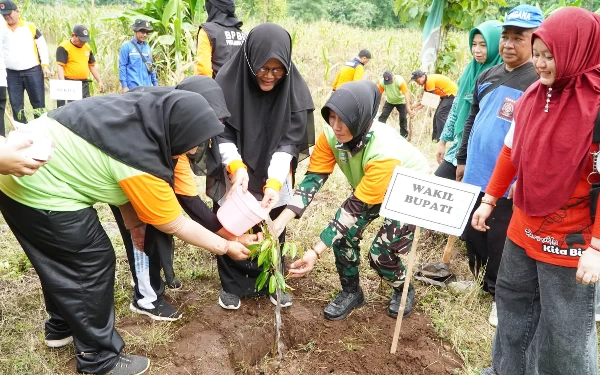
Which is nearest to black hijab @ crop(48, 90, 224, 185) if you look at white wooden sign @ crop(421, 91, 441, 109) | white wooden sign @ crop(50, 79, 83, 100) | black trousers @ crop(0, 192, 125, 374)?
black trousers @ crop(0, 192, 125, 374)

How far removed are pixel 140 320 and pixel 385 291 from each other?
1.57 m

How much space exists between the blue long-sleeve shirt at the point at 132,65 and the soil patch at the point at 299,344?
4.24 meters

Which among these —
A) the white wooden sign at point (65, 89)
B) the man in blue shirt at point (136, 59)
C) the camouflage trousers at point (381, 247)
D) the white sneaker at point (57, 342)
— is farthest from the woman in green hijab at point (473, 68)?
the man in blue shirt at point (136, 59)

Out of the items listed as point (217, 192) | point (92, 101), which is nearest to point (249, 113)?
point (217, 192)

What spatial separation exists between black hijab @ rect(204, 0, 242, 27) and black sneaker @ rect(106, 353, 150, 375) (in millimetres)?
2593

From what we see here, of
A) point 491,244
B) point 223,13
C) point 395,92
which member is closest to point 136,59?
point 223,13

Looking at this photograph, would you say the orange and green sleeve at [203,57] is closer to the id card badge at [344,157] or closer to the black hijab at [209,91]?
the black hijab at [209,91]

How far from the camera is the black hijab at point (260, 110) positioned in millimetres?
2496

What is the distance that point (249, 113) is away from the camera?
2.53 meters

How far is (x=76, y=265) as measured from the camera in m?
1.98

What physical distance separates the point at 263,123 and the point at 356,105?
63 cm

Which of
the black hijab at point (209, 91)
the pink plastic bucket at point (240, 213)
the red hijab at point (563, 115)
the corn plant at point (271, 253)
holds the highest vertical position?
the red hijab at point (563, 115)

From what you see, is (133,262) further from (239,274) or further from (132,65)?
(132,65)

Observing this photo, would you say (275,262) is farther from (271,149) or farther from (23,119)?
(23,119)
